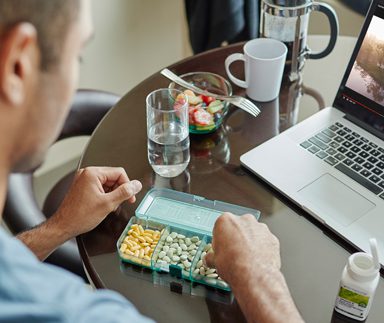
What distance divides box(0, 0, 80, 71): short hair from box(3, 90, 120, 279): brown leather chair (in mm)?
663

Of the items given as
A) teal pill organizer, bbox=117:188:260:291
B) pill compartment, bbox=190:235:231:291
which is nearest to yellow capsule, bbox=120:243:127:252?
teal pill organizer, bbox=117:188:260:291

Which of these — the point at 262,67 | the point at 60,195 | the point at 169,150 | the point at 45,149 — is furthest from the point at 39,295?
the point at 60,195

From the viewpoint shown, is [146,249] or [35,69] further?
[146,249]

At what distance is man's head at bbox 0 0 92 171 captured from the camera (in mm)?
702

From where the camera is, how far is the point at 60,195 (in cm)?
162

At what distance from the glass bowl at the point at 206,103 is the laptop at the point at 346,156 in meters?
0.12

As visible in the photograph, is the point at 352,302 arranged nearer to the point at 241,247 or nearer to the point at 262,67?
the point at 241,247

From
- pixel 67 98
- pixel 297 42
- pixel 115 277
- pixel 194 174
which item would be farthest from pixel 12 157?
pixel 297 42

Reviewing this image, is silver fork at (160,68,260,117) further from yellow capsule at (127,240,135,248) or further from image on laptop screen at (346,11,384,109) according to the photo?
yellow capsule at (127,240,135,248)

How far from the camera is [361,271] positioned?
35.3 inches

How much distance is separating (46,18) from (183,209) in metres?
0.50

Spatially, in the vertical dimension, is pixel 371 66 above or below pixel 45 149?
below

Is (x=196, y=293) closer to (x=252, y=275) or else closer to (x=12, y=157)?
(x=252, y=275)

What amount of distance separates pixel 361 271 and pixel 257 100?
23.4 inches
